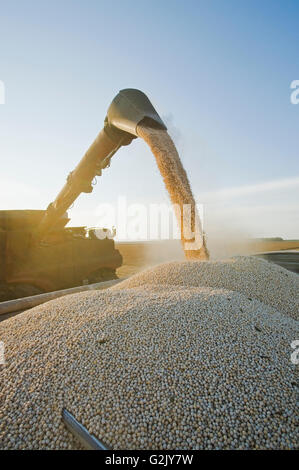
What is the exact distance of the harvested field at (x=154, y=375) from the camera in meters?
1.15

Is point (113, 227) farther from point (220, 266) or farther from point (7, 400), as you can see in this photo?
point (7, 400)

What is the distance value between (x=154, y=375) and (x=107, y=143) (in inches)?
130

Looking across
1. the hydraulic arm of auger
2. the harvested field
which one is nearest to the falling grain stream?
the hydraulic arm of auger

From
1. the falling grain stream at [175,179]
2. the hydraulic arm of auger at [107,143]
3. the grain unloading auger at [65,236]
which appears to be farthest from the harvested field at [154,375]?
the grain unloading auger at [65,236]

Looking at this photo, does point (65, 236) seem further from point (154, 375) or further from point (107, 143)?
point (154, 375)

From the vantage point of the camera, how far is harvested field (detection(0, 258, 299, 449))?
45.1 inches

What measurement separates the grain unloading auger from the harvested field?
7.90 feet

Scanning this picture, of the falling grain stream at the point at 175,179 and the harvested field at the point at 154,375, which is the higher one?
the falling grain stream at the point at 175,179

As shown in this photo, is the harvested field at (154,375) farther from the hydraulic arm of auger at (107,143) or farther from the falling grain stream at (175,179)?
the hydraulic arm of auger at (107,143)

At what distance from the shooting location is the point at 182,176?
130 inches

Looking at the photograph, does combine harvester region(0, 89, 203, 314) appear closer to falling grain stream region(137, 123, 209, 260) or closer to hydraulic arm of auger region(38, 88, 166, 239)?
hydraulic arm of auger region(38, 88, 166, 239)

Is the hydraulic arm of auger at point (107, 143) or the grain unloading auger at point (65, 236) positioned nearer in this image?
the hydraulic arm of auger at point (107, 143)

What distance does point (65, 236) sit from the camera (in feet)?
19.6

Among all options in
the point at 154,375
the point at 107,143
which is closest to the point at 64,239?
the point at 107,143
